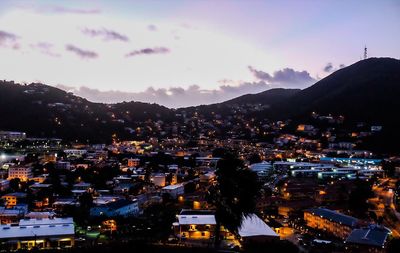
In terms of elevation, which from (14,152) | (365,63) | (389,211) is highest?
(365,63)

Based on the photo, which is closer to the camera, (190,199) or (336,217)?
(336,217)

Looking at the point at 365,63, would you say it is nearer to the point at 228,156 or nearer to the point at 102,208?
the point at 102,208

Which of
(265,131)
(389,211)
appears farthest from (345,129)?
(389,211)

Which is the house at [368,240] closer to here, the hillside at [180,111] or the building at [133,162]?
the building at [133,162]

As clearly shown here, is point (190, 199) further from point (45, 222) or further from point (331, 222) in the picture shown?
point (45, 222)

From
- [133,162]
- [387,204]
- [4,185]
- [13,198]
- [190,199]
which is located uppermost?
[133,162]

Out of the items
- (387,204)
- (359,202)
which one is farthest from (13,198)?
(387,204)

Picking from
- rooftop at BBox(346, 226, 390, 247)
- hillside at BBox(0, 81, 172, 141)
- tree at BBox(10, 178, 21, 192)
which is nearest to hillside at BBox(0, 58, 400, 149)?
hillside at BBox(0, 81, 172, 141)
